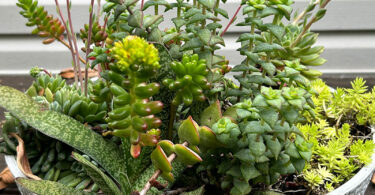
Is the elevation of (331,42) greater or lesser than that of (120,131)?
lesser

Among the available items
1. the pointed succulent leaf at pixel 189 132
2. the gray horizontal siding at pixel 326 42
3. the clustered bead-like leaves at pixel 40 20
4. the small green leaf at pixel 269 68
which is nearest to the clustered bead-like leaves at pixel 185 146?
the pointed succulent leaf at pixel 189 132

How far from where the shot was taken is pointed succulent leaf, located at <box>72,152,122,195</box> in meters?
0.48

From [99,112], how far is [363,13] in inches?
45.1

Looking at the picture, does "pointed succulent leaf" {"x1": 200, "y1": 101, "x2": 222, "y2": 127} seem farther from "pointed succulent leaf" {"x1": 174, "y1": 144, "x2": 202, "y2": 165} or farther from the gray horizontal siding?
the gray horizontal siding

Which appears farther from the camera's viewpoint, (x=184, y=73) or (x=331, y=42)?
(x=331, y=42)

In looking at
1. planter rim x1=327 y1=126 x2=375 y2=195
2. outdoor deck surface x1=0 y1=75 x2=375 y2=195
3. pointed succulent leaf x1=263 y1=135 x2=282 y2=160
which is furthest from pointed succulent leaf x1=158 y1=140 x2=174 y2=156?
outdoor deck surface x1=0 y1=75 x2=375 y2=195

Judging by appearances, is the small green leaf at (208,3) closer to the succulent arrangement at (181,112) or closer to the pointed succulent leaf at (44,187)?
the succulent arrangement at (181,112)

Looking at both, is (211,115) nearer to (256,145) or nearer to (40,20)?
(256,145)

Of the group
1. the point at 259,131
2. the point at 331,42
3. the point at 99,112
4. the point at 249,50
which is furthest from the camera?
the point at 331,42

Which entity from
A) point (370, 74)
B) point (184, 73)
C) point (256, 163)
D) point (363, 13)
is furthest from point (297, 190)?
point (363, 13)

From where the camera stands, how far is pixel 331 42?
1527 mm

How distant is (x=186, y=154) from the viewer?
458mm

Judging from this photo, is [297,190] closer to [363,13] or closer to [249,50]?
[249,50]

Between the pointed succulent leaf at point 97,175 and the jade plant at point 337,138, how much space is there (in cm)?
26
